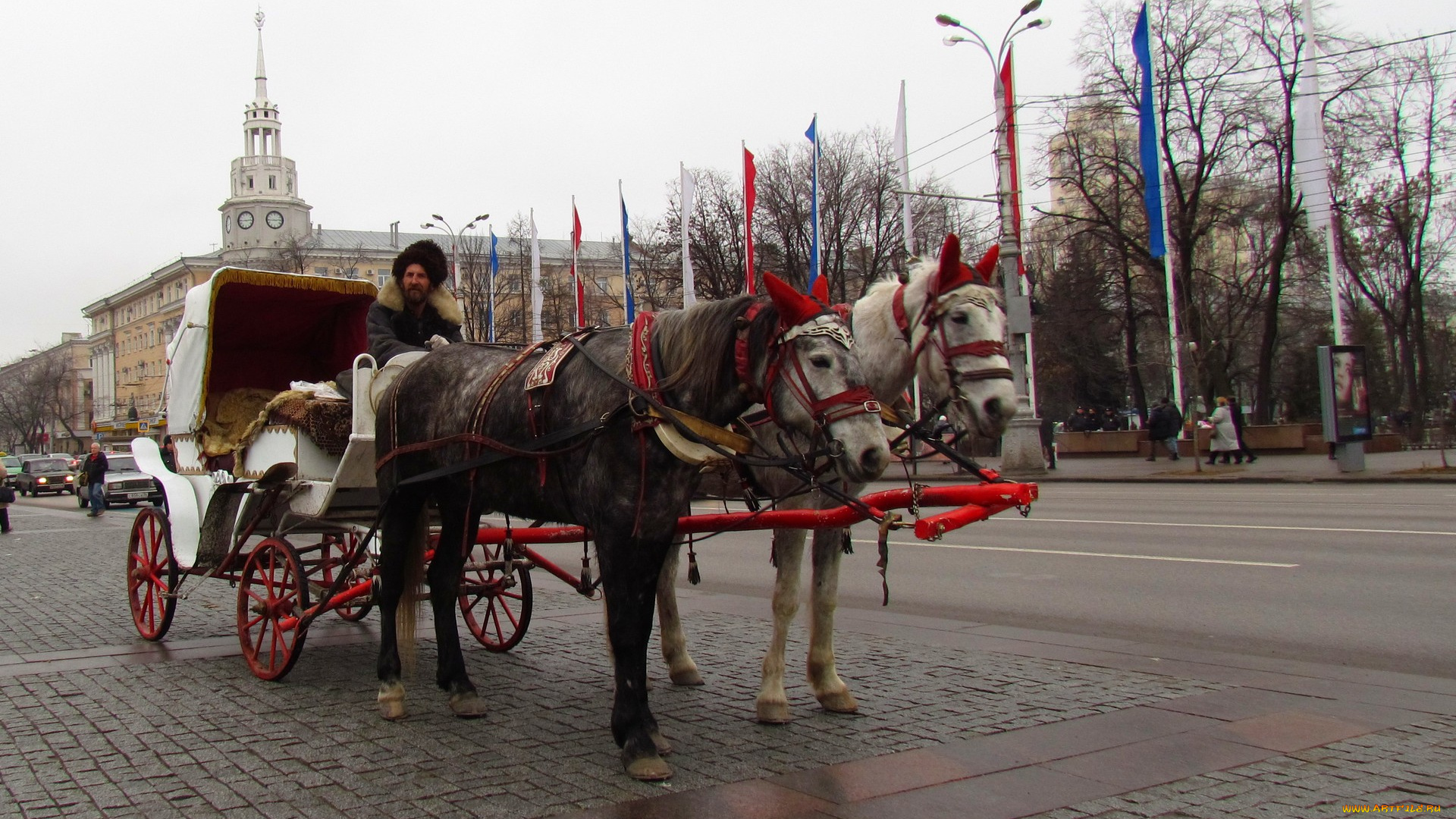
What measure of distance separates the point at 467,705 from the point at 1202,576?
22.6ft

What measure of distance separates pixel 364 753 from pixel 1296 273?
4667cm

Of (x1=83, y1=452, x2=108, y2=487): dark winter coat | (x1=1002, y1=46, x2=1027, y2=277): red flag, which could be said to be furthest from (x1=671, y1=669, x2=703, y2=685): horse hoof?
(x1=83, y1=452, x2=108, y2=487): dark winter coat

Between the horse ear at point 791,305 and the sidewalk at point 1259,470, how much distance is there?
16454mm


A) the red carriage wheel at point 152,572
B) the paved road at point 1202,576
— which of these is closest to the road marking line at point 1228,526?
the paved road at point 1202,576

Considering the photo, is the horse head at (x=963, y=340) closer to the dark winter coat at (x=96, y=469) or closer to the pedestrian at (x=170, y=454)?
the pedestrian at (x=170, y=454)

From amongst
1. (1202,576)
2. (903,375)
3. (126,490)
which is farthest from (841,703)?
(126,490)

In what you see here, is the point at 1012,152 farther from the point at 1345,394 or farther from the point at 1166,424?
the point at 1166,424

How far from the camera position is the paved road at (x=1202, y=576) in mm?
7492

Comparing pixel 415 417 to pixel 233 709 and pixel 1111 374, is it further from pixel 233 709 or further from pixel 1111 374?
pixel 1111 374

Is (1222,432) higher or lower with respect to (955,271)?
lower

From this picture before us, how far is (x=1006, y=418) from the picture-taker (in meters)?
5.09

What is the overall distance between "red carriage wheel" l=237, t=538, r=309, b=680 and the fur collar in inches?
66.0

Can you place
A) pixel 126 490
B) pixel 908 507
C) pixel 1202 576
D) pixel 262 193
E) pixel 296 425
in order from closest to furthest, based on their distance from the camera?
1. pixel 908 507
2. pixel 296 425
3. pixel 1202 576
4. pixel 126 490
5. pixel 262 193

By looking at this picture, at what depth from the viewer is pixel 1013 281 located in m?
24.0
